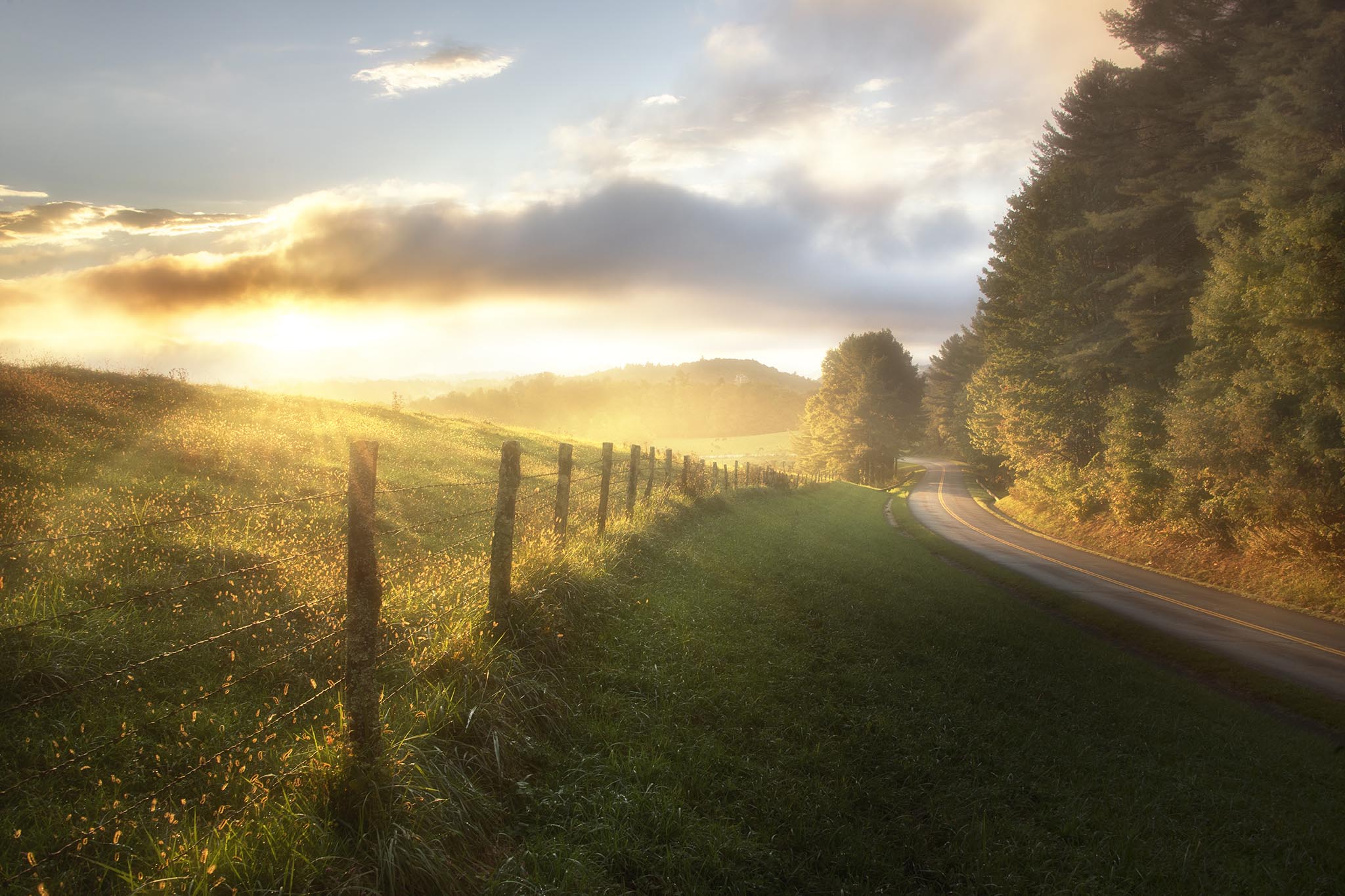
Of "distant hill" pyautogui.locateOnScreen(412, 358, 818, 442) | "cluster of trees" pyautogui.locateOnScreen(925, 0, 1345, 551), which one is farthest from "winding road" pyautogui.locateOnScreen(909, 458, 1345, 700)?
"distant hill" pyautogui.locateOnScreen(412, 358, 818, 442)

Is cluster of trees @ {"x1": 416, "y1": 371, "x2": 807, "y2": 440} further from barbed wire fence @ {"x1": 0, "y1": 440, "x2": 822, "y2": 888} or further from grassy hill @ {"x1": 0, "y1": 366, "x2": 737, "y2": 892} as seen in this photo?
barbed wire fence @ {"x1": 0, "y1": 440, "x2": 822, "y2": 888}

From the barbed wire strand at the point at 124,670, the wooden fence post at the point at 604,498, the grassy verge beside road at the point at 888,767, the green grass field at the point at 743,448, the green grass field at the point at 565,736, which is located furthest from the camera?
the green grass field at the point at 743,448

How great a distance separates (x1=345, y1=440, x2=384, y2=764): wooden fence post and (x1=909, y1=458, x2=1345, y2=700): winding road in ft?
45.4

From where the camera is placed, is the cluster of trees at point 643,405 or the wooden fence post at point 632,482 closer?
the wooden fence post at point 632,482

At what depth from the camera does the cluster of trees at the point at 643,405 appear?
381 feet

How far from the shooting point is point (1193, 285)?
23188mm

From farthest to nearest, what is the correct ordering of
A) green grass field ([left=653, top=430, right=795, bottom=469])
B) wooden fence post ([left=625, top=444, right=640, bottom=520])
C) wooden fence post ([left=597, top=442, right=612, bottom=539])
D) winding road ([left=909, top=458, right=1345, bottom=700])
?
1. green grass field ([left=653, top=430, right=795, bottom=469])
2. wooden fence post ([left=625, top=444, right=640, bottom=520])
3. winding road ([left=909, top=458, right=1345, bottom=700])
4. wooden fence post ([left=597, top=442, right=612, bottom=539])

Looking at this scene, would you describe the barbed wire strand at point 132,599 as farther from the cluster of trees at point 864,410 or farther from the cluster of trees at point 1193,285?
the cluster of trees at point 864,410

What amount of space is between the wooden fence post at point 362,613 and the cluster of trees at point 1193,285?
21.0 m

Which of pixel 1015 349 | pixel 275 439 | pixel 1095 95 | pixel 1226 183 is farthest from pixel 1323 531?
pixel 275 439

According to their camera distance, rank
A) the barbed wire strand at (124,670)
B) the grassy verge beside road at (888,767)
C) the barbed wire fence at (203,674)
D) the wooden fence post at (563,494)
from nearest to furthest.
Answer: the barbed wire strand at (124,670), the barbed wire fence at (203,674), the grassy verge beside road at (888,767), the wooden fence post at (563,494)

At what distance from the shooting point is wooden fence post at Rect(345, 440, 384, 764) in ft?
12.7

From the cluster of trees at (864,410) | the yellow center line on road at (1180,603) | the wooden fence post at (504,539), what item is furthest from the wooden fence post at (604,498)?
the cluster of trees at (864,410)

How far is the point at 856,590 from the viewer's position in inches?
474
